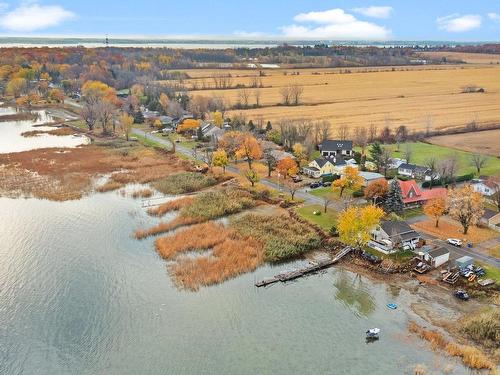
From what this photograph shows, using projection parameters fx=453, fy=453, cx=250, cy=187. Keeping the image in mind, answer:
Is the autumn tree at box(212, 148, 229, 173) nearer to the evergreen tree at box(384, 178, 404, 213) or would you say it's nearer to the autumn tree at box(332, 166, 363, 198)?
the autumn tree at box(332, 166, 363, 198)

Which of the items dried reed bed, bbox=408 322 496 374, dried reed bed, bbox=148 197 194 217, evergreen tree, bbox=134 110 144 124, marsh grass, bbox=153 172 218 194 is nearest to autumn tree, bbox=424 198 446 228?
dried reed bed, bbox=408 322 496 374

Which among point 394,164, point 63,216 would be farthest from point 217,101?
point 63,216

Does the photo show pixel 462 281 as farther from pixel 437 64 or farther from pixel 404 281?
pixel 437 64

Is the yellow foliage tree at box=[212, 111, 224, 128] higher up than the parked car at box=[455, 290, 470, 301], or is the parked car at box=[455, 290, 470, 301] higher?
the yellow foliage tree at box=[212, 111, 224, 128]

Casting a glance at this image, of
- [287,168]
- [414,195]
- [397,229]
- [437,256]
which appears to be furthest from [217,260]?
[414,195]

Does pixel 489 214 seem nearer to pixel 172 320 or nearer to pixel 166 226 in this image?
pixel 166 226
